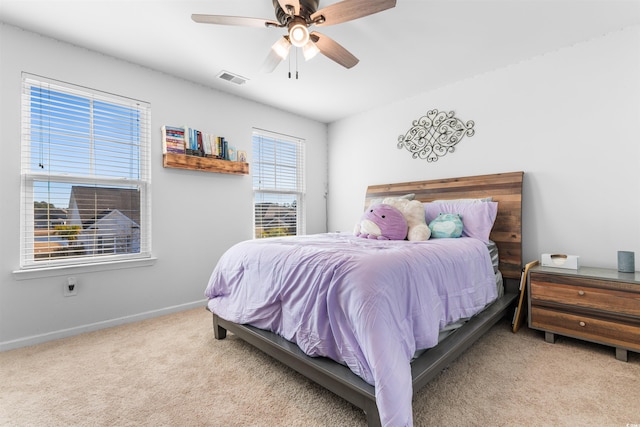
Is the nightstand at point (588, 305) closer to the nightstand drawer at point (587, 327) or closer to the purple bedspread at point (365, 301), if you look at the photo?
the nightstand drawer at point (587, 327)

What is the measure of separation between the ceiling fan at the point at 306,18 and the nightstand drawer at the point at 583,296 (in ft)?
7.62

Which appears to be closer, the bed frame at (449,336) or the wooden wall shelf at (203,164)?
the bed frame at (449,336)

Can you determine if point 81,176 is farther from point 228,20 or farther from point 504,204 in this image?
point 504,204

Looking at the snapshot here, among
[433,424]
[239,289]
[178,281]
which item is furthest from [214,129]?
[433,424]

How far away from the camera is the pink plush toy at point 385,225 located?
8.25ft

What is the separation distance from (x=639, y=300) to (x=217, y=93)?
423 cm

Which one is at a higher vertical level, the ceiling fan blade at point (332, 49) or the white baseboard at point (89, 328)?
the ceiling fan blade at point (332, 49)

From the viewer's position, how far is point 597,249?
2443 millimetres

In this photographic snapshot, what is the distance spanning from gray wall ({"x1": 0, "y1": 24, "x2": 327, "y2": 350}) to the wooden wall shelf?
0.40ft

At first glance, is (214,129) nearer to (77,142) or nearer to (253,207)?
(253,207)

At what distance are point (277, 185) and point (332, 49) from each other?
2320 mm

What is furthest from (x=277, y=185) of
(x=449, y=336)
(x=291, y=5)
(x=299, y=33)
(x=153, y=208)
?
(x=449, y=336)

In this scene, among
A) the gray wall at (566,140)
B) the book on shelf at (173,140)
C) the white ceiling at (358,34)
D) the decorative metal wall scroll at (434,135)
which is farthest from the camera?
the decorative metal wall scroll at (434,135)

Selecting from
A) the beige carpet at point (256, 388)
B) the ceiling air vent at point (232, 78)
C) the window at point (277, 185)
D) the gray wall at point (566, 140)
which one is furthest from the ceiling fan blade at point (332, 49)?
→ the beige carpet at point (256, 388)
